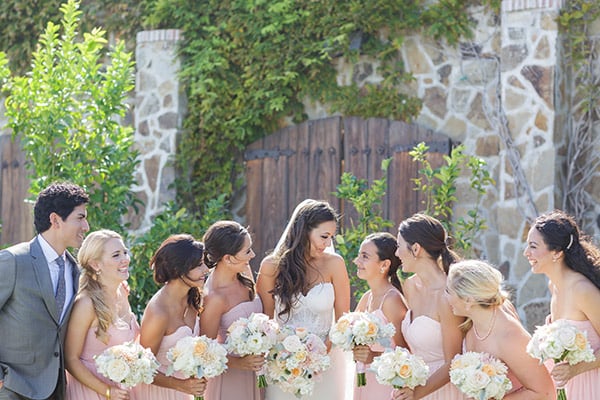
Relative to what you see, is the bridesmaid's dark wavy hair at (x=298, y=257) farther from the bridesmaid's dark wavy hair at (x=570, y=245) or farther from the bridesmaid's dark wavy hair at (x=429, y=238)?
the bridesmaid's dark wavy hair at (x=570, y=245)

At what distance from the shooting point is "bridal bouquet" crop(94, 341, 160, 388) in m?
5.12

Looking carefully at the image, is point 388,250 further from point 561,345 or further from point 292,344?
point 561,345

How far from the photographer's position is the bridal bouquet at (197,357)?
5.34 meters

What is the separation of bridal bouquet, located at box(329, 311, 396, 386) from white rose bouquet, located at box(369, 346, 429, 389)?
0.29 meters

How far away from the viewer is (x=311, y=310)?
6.26m

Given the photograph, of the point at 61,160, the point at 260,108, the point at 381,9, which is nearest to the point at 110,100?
the point at 61,160

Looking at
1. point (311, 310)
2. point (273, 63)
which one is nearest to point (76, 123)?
point (273, 63)

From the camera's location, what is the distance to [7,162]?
11.7 metres

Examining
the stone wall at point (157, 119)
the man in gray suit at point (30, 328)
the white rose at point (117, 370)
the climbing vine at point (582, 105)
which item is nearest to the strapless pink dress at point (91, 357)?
the man in gray suit at point (30, 328)

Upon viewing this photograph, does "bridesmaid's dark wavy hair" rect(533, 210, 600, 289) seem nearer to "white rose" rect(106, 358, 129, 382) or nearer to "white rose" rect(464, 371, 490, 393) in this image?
"white rose" rect(464, 371, 490, 393)

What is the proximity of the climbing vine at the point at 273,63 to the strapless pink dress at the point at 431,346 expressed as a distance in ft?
14.0

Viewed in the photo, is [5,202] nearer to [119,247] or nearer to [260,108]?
[260,108]

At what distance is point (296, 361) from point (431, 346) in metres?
0.75

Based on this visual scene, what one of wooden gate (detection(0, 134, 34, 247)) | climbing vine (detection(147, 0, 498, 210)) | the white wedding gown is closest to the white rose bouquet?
the white wedding gown
